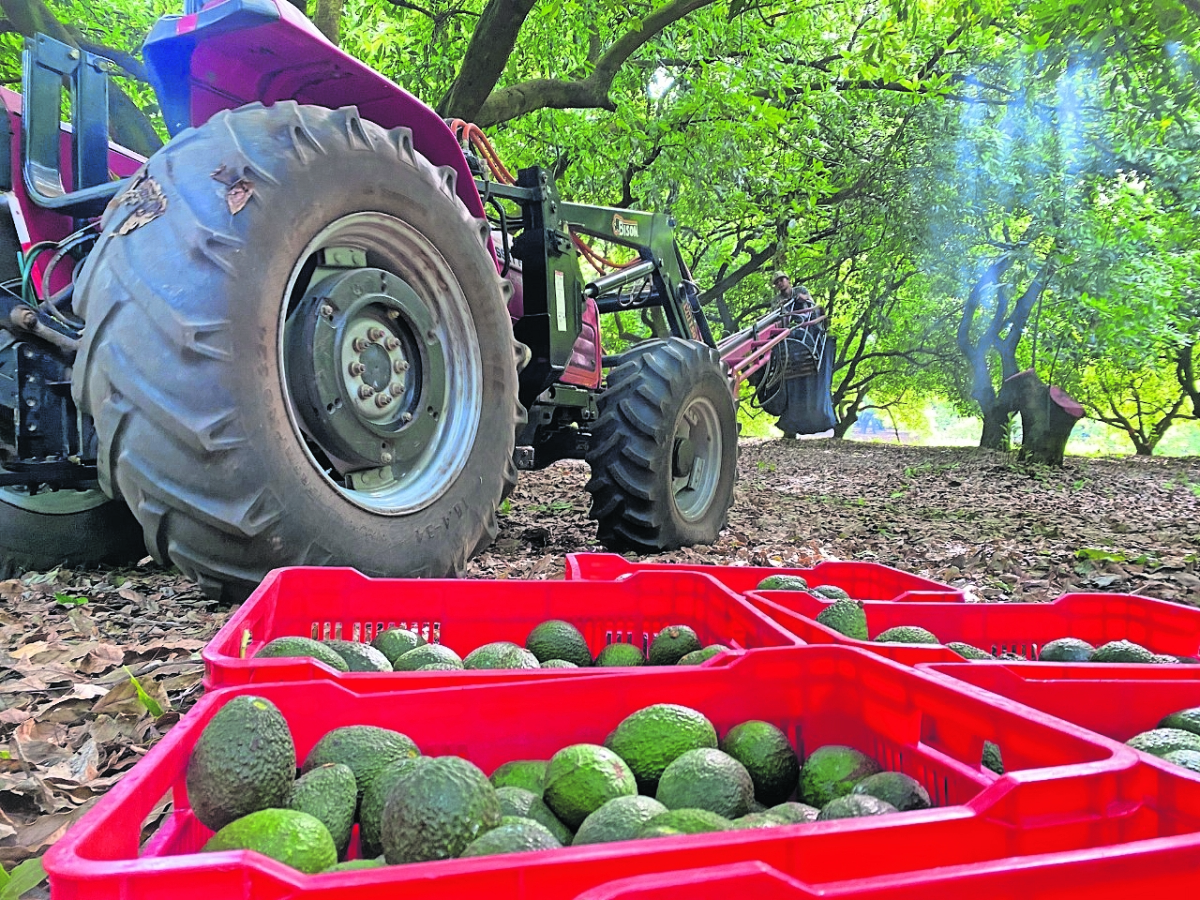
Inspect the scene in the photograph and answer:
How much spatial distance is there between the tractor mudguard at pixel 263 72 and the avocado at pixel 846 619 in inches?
91.3

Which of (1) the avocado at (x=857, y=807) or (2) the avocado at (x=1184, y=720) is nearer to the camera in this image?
(1) the avocado at (x=857, y=807)

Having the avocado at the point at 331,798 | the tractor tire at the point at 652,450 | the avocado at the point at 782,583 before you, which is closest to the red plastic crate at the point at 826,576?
the avocado at the point at 782,583

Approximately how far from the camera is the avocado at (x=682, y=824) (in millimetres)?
962

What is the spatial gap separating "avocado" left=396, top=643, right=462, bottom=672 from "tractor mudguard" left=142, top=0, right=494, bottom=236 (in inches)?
79.0

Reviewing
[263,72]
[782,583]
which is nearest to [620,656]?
[782,583]

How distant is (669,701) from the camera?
4.47 feet

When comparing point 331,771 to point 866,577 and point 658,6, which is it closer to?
point 866,577

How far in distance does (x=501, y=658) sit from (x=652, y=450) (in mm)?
2687

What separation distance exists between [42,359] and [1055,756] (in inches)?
114

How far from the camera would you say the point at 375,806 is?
1.11 m

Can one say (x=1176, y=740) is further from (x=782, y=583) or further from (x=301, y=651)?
(x=301, y=651)

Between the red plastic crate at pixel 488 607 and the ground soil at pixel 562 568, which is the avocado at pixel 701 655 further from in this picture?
the ground soil at pixel 562 568

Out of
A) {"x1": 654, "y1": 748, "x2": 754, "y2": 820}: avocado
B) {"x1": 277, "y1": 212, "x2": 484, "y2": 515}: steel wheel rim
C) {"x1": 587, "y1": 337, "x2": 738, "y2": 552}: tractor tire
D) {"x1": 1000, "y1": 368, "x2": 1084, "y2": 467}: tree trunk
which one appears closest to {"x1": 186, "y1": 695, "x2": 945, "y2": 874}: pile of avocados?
{"x1": 654, "y1": 748, "x2": 754, "y2": 820}: avocado

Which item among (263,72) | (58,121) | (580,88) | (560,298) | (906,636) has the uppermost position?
(580,88)
